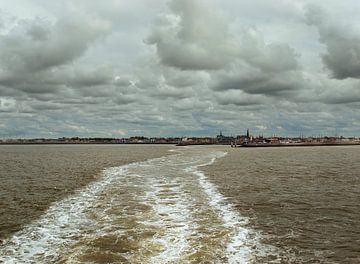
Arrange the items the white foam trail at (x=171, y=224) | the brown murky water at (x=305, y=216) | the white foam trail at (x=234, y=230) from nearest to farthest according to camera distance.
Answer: the white foam trail at (x=234, y=230) → the white foam trail at (x=171, y=224) → the brown murky water at (x=305, y=216)

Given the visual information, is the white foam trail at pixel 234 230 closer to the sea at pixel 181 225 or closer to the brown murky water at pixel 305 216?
the sea at pixel 181 225

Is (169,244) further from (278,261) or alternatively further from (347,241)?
(347,241)

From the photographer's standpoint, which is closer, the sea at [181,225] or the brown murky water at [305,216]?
the sea at [181,225]

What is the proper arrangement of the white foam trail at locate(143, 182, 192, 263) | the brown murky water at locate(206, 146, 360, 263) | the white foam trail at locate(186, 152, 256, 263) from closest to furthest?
the white foam trail at locate(186, 152, 256, 263)
the white foam trail at locate(143, 182, 192, 263)
the brown murky water at locate(206, 146, 360, 263)

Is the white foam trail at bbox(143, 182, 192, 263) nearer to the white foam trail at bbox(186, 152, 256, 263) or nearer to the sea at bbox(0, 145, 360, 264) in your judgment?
the sea at bbox(0, 145, 360, 264)

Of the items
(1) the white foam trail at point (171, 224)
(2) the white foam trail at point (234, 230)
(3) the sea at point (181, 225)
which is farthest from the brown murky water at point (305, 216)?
(1) the white foam trail at point (171, 224)

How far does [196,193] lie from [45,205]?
9.99 metres

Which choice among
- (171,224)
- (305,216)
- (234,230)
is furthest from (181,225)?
(305,216)

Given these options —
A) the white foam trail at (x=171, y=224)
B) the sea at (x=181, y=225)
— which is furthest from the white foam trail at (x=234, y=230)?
the white foam trail at (x=171, y=224)

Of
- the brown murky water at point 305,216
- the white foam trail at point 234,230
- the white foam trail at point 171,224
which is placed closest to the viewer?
the white foam trail at point 234,230

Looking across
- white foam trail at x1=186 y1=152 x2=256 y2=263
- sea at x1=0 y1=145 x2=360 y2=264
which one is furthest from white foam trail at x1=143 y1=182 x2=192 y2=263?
white foam trail at x1=186 y1=152 x2=256 y2=263

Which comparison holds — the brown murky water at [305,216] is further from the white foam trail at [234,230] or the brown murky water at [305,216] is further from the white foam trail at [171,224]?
the white foam trail at [171,224]

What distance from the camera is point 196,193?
25.8 metres

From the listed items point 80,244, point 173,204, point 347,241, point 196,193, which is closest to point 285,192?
point 196,193
